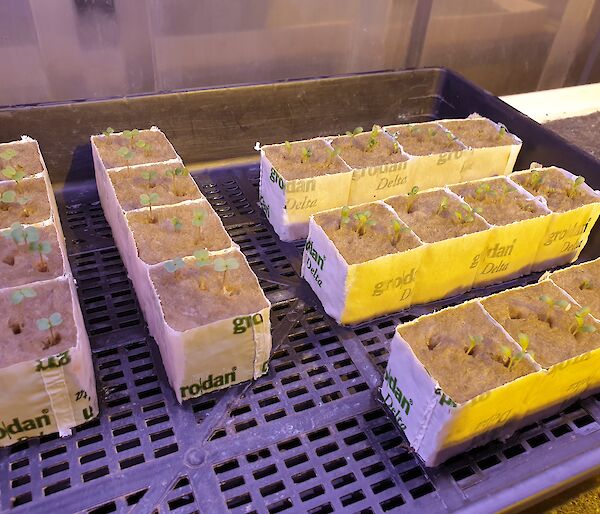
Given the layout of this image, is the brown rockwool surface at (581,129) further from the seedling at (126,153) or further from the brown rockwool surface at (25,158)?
the brown rockwool surface at (25,158)

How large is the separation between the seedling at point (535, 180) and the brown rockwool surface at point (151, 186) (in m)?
1.08

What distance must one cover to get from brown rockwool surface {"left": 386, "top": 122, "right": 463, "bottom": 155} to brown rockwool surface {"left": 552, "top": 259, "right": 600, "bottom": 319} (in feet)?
2.09

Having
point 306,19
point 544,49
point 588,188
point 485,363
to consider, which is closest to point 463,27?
point 544,49

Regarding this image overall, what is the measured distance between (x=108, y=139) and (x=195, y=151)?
0.36 m

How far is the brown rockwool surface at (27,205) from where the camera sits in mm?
1537

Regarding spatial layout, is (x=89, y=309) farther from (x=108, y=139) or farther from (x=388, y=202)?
(x=388, y=202)

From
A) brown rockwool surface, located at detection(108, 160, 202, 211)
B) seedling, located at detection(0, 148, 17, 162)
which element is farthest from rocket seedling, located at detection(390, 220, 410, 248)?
seedling, located at detection(0, 148, 17, 162)

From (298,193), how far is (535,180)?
0.79 m

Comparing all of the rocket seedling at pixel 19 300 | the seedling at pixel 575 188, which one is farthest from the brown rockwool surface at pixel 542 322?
the rocket seedling at pixel 19 300

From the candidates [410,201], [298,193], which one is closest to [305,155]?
[298,193]

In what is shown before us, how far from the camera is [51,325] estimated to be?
47.2 inches

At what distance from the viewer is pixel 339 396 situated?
1.46 m

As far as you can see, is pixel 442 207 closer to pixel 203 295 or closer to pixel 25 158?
pixel 203 295

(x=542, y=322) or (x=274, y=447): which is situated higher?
(x=542, y=322)
